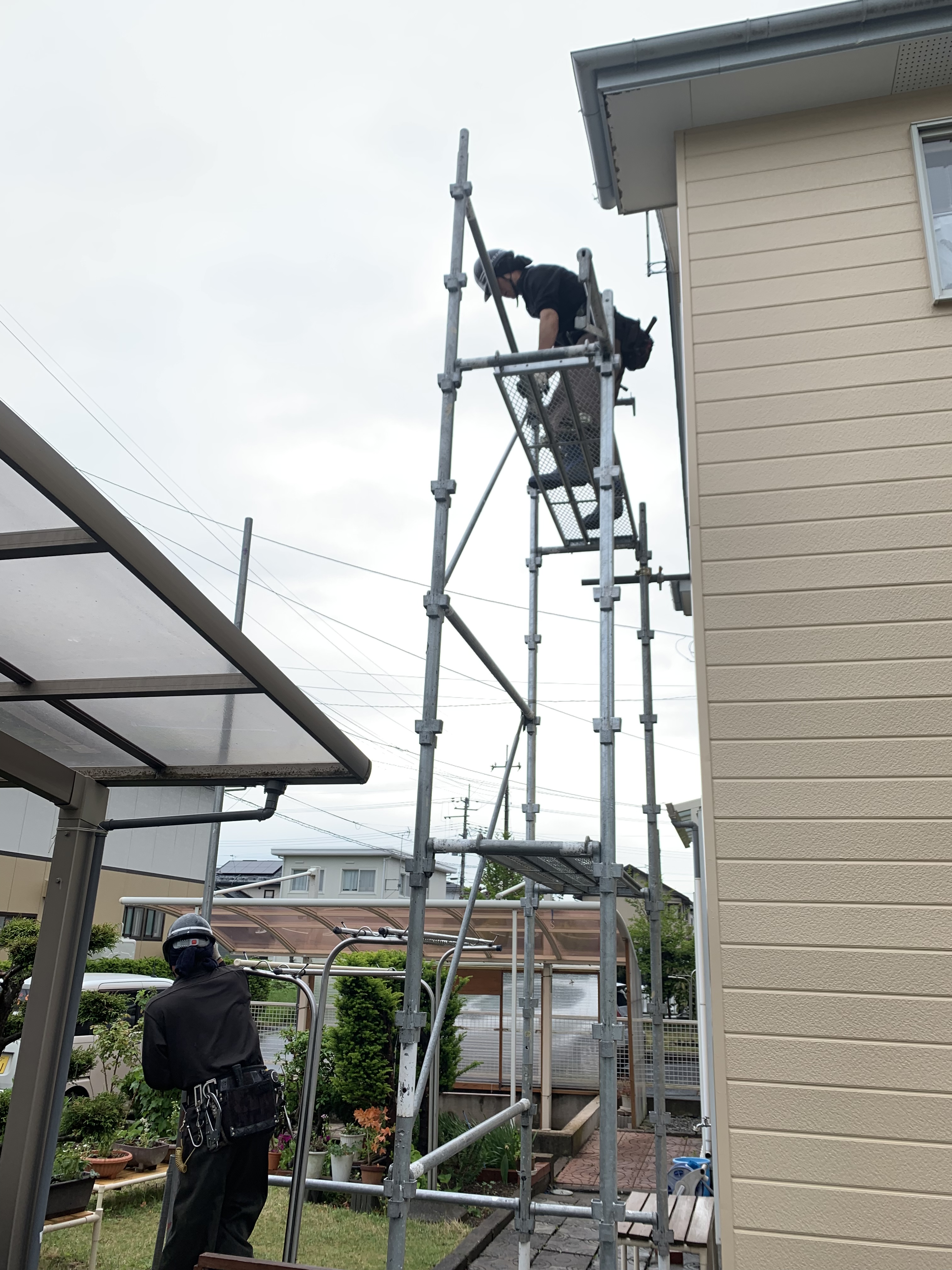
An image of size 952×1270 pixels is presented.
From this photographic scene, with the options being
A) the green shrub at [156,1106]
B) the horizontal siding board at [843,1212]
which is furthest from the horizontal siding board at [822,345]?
the green shrub at [156,1106]

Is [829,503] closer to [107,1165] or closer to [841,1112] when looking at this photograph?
[841,1112]

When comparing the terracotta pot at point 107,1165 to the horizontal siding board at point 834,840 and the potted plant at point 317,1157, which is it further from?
the horizontal siding board at point 834,840

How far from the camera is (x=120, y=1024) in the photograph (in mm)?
7516

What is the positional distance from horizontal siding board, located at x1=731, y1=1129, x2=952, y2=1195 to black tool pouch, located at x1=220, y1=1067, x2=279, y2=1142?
7.11 ft

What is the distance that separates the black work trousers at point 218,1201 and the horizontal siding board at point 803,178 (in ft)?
16.1

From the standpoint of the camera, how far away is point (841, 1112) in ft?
10.4

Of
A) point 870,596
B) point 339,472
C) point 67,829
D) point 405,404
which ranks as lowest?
point 67,829

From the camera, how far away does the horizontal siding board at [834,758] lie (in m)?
3.49

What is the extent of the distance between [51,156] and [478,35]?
1704cm

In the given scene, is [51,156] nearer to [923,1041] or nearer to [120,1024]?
[120,1024]

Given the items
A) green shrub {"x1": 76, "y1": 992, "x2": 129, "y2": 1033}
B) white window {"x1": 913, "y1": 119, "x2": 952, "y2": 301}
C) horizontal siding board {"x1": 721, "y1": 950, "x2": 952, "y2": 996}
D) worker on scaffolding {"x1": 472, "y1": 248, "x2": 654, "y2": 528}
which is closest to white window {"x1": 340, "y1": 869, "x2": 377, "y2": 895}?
green shrub {"x1": 76, "y1": 992, "x2": 129, "y2": 1033}

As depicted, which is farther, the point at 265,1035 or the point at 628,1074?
the point at 628,1074

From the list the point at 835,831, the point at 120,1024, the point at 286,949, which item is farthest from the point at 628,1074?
the point at 835,831

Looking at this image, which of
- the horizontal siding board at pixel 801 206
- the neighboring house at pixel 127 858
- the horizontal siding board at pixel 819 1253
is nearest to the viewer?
the horizontal siding board at pixel 819 1253
